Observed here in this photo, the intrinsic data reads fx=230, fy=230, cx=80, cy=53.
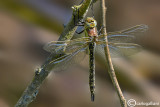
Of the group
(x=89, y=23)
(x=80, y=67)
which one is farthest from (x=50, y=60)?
(x=80, y=67)

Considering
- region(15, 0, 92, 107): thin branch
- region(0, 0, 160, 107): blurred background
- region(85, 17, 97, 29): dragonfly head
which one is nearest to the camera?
region(15, 0, 92, 107): thin branch

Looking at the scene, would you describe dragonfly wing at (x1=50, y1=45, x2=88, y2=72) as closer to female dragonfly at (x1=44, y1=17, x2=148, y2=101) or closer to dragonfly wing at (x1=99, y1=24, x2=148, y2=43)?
female dragonfly at (x1=44, y1=17, x2=148, y2=101)

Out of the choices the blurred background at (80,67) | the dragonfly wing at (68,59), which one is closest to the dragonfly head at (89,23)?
the dragonfly wing at (68,59)

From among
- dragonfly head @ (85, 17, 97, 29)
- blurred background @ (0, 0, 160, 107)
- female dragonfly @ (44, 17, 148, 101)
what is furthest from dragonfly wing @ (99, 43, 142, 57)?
blurred background @ (0, 0, 160, 107)

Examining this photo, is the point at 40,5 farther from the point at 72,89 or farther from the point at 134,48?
the point at 134,48

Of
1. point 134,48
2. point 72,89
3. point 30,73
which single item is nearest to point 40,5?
point 30,73

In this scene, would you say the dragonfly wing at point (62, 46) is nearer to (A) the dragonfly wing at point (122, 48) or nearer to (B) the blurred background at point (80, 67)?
(A) the dragonfly wing at point (122, 48)

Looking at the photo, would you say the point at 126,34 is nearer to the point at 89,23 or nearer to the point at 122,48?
the point at 122,48
